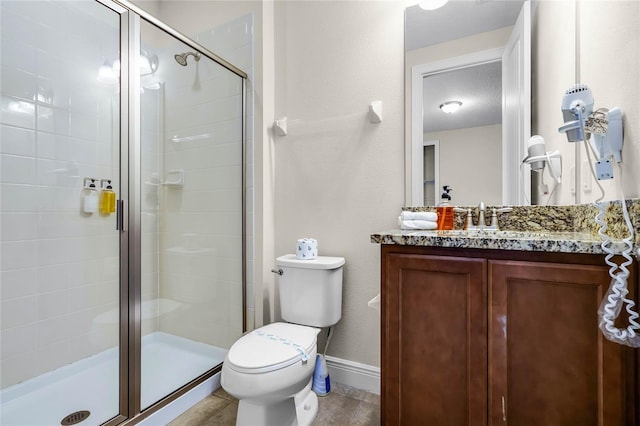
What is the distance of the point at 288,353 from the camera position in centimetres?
127

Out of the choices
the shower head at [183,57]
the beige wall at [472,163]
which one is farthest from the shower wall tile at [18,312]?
the beige wall at [472,163]

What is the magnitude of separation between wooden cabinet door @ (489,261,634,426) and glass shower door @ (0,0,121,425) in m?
1.62

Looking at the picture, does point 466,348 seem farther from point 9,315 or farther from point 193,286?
point 9,315

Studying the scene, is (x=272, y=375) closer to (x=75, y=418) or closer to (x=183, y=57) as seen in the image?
(x=75, y=418)

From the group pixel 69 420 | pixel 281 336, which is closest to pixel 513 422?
pixel 281 336

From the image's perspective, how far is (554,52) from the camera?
1312 millimetres

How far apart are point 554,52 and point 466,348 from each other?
1293 millimetres

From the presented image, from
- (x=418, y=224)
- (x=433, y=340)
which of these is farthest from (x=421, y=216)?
(x=433, y=340)

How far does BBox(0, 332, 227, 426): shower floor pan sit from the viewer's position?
1433mm

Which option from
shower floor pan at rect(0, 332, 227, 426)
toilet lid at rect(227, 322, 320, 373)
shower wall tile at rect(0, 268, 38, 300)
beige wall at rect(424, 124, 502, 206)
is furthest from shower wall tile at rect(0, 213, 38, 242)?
beige wall at rect(424, 124, 502, 206)

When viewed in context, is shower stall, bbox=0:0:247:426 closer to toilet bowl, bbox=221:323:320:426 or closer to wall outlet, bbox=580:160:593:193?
toilet bowl, bbox=221:323:320:426

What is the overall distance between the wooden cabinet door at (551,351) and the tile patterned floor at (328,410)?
78 cm

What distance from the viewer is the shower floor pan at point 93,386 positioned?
143 centimetres

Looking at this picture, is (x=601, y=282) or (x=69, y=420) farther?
(x=69, y=420)
